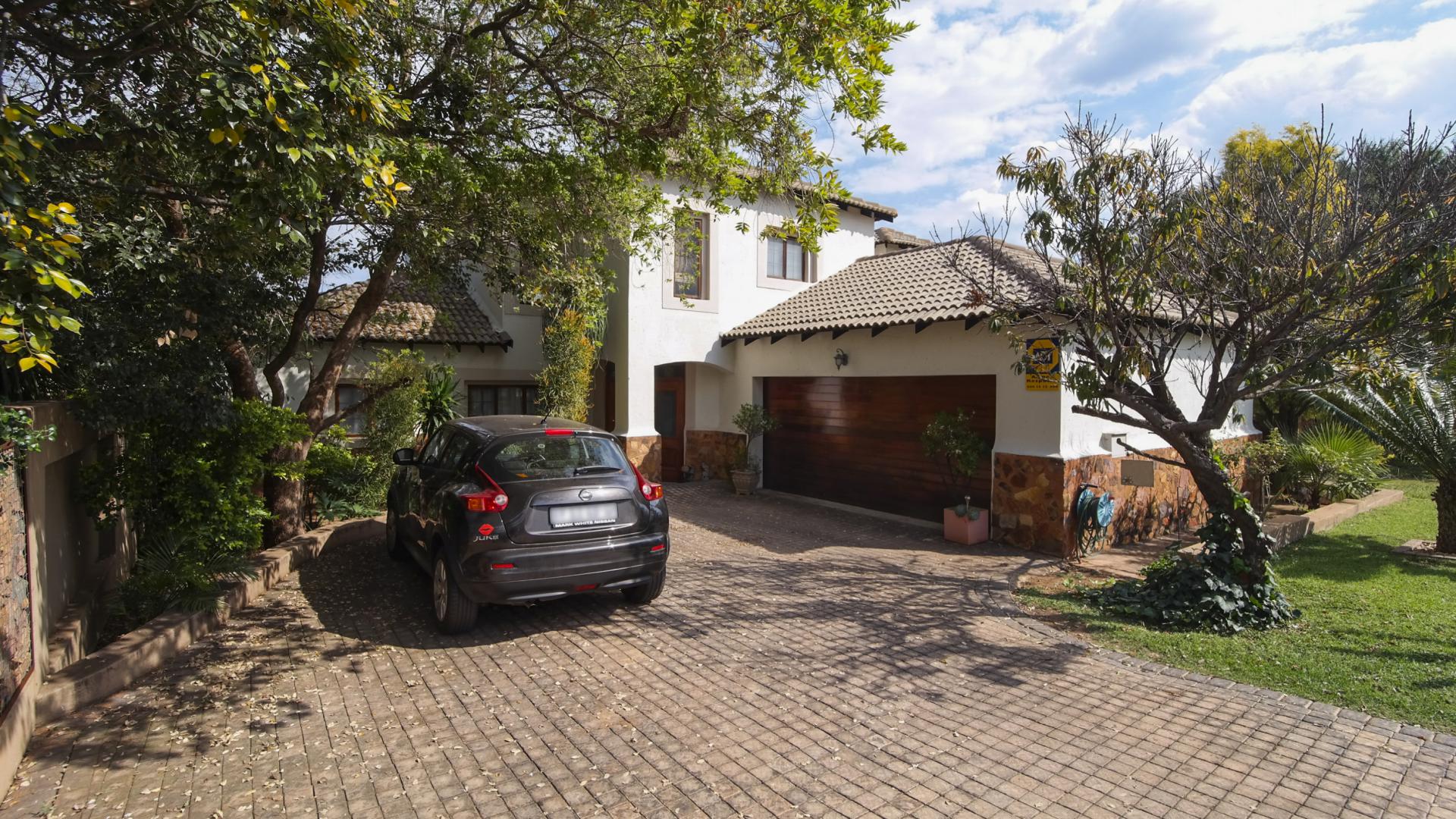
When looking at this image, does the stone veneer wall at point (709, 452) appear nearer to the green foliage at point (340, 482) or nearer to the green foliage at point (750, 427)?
the green foliage at point (750, 427)

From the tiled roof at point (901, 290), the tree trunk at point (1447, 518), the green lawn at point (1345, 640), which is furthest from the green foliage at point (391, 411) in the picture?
the tree trunk at point (1447, 518)

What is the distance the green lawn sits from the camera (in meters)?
4.72

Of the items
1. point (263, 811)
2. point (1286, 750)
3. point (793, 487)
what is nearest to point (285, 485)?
point (263, 811)

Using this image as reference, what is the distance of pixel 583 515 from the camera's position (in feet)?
18.7

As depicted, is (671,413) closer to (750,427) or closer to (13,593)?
(750,427)

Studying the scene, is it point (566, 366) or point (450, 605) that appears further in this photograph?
point (566, 366)

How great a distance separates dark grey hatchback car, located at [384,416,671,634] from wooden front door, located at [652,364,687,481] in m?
8.30

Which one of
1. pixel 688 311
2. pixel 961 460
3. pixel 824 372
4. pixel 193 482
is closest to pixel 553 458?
pixel 193 482

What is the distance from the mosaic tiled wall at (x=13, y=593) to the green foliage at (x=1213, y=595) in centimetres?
761

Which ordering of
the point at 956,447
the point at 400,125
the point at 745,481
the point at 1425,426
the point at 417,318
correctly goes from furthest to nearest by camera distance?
1. the point at 417,318
2. the point at 745,481
3. the point at 956,447
4. the point at 1425,426
5. the point at 400,125

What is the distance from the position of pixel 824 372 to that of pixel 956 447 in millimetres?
3067

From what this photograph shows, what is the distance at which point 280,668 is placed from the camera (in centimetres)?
500

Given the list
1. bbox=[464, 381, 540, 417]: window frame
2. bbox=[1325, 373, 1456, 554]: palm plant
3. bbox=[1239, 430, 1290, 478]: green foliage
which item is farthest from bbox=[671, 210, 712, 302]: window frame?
bbox=[1325, 373, 1456, 554]: palm plant

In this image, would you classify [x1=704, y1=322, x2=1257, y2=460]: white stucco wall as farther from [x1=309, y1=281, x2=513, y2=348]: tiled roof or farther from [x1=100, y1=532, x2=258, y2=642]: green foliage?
[x1=100, y1=532, x2=258, y2=642]: green foliage
